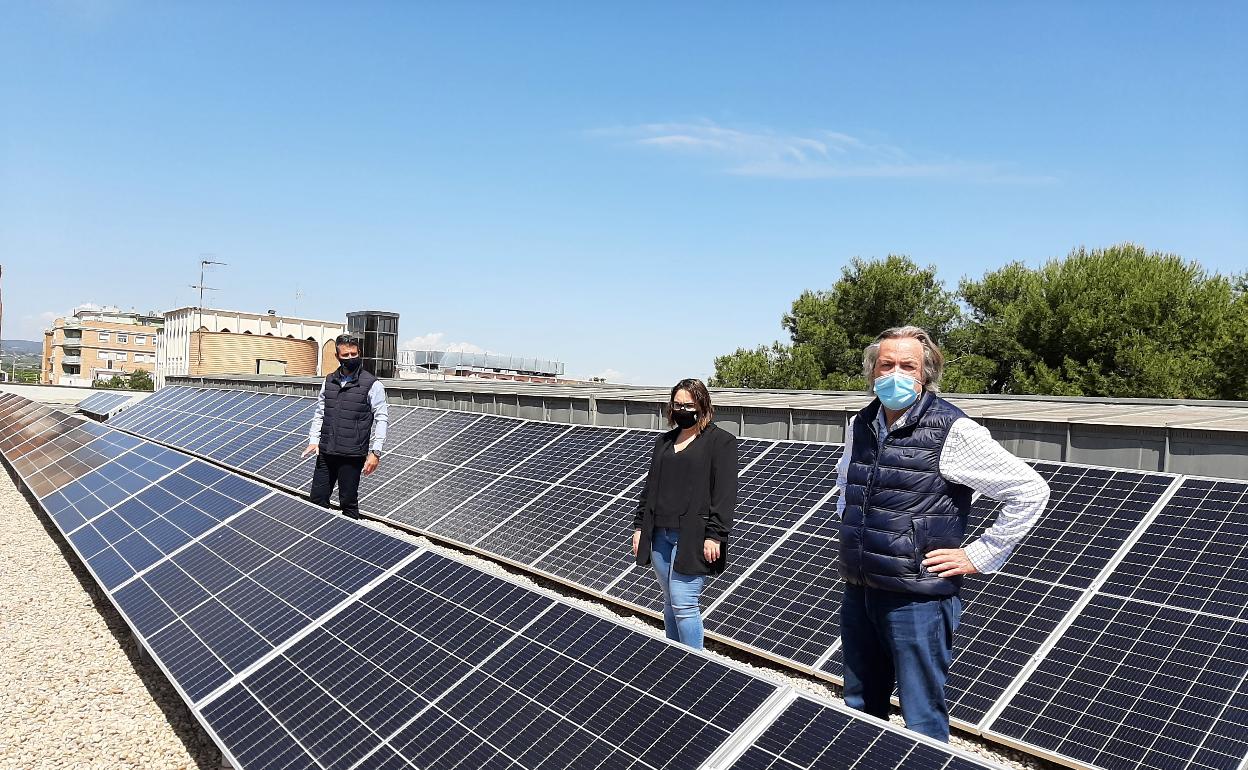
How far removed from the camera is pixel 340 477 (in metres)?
9.38

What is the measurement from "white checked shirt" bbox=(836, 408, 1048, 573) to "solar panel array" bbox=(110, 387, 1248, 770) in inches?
103

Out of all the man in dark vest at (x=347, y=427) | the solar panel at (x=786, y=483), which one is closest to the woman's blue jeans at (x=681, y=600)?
the solar panel at (x=786, y=483)

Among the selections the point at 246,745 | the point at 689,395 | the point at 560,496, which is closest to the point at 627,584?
the point at 560,496

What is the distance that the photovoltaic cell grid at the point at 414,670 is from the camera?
11.3 ft

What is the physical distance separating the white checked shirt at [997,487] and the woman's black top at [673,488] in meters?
2.37

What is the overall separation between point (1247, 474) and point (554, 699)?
8511 millimetres

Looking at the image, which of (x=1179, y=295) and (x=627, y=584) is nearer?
(x=627, y=584)

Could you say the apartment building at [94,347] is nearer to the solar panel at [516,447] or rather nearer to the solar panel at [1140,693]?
the solar panel at [516,447]

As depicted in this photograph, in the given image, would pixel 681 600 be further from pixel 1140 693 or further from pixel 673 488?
pixel 1140 693

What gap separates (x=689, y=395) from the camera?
5.83m

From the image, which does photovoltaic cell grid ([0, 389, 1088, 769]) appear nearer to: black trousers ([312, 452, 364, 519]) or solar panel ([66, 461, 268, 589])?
solar panel ([66, 461, 268, 589])

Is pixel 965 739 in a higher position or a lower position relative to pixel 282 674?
lower

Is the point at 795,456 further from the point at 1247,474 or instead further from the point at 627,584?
the point at 1247,474

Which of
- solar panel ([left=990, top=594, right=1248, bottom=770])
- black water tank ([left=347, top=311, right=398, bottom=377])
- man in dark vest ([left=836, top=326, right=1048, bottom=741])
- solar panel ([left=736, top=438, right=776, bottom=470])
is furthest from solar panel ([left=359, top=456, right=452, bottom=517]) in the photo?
black water tank ([left=347, top=311, right=398, bottom=377])
